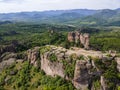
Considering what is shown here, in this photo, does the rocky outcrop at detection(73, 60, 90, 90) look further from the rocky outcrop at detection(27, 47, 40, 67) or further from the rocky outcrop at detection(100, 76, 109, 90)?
the rocky outcrop at detection(27, 47, 40, 67)

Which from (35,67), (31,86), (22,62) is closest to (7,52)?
(22,62)

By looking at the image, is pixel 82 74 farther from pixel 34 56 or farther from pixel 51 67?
pixel 34 56

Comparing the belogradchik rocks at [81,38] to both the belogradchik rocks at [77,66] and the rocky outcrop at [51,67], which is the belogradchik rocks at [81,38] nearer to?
the belogradchik rocks at [77,66]

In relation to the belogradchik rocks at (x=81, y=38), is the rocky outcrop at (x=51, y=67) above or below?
below

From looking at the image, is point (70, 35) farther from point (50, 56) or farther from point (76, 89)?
point (76, 89)

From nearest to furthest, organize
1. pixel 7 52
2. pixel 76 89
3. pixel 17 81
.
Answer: pixel 76 89
pixel 17 81
pixel 7 52

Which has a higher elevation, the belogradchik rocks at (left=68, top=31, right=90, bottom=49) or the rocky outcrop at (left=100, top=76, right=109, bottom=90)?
the belogradchik rocks at (left=68, top=31, right=90, bottom=49)

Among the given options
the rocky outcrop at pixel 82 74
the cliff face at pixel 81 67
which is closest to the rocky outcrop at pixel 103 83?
the cliff face at pixel 81 67

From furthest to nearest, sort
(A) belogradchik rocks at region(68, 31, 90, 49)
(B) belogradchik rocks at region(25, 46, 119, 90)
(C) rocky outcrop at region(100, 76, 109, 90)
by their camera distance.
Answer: (A) belogradchik rocks at region(68, 31, 90, 49), (B) belogradchik rocks at region(25, 46, 119, 90), (C) rocky outcrop at region(100, 76, 109, 90)

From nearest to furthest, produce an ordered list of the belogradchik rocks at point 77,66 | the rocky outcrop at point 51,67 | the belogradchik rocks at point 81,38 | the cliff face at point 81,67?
the cliff face at point 81,67 → the belogradchik rocks at point 77,66 → the rocky outcrop at point 51,67 → the belogradchik rocks at point 81,38

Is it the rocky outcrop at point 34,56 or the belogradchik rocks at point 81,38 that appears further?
the belogradchik rocks at point 81,38

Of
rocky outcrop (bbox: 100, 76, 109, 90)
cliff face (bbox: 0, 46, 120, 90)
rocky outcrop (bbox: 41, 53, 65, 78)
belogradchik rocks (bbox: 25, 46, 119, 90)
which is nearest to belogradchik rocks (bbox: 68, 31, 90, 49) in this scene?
belogradchik rocks (bbox: 25, 46, 119, 90)
